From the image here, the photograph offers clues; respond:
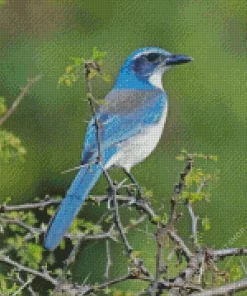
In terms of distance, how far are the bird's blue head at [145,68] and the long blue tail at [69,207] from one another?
3.91ft

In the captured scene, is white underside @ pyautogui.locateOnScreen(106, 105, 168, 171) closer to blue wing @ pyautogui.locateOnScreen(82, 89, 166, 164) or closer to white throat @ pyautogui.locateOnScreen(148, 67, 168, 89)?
blue wing @ pyautogui.locateOnScreen(82, 89, 166, 164)

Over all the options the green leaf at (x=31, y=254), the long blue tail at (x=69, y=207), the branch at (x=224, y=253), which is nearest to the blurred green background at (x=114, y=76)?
the long blue tail at (x=69, y=207)

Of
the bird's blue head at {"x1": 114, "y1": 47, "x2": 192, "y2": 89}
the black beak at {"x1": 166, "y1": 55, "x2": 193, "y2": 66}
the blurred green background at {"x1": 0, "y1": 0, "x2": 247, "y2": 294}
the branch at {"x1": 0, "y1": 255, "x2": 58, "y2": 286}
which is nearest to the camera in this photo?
the branch at {"x1": 0, "y1": 255, "x2": 58, "y2": 286}

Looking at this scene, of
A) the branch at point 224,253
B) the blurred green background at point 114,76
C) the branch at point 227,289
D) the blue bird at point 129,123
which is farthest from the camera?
the blurred green background at point 114,76

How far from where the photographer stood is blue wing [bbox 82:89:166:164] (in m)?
4.77

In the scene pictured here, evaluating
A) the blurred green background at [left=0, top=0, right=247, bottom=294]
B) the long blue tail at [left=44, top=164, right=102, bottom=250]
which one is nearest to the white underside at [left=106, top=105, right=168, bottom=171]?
the long blue tail at [left=44, top=164, right=102, bottom=250]

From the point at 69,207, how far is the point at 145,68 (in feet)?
6.17

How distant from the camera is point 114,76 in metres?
6.82

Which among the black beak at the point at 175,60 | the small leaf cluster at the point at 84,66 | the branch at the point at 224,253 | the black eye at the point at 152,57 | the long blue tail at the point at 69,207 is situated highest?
the black eye at the point at 152,57

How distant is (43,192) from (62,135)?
1.05 ft

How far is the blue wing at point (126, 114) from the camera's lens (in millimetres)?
4766

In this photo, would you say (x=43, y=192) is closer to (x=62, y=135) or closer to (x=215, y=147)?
(x=62, y=135)

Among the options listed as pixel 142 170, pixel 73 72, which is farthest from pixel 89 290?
pixel 142 170

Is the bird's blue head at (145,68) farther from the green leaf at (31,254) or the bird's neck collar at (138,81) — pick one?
the green leaf at (31,254)
